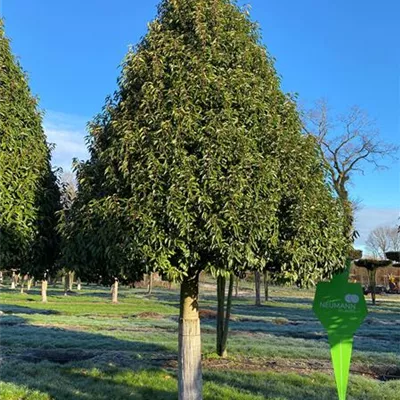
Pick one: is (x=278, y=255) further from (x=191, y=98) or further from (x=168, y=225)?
(x=191, y=98)

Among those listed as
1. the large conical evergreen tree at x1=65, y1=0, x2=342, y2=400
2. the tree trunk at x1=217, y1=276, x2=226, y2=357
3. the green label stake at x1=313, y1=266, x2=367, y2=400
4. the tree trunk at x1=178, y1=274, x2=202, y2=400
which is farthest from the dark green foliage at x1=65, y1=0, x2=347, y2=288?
the tree trunk at x1=217, y1=276, x2=226, y2=357

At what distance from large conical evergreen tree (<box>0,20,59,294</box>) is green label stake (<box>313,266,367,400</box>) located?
12.7ft

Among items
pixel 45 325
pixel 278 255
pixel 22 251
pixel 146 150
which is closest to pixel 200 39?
pixel 146 150

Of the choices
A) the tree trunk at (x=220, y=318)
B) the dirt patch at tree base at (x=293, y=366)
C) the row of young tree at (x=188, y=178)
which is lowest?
the dirt patch at tree base at (x=293, y=366)

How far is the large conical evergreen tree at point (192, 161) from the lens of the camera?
525 centimetres

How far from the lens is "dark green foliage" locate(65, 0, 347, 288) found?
525cm

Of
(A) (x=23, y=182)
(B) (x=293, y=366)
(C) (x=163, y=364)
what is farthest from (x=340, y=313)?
(C) (x=163, y=364)

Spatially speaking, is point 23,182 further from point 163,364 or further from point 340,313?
point 163,364

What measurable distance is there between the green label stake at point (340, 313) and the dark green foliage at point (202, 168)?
2.12 ft

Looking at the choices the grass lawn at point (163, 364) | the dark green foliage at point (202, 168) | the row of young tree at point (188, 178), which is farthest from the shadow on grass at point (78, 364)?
the dark green foliage at point (202, 168)

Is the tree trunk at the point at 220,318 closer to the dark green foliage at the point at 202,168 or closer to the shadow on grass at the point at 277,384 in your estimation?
the shadow on grass at the point at 277,384

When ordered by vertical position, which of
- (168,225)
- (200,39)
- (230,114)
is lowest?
(168,225)

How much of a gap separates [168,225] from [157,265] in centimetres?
45

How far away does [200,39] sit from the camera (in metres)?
5.91
